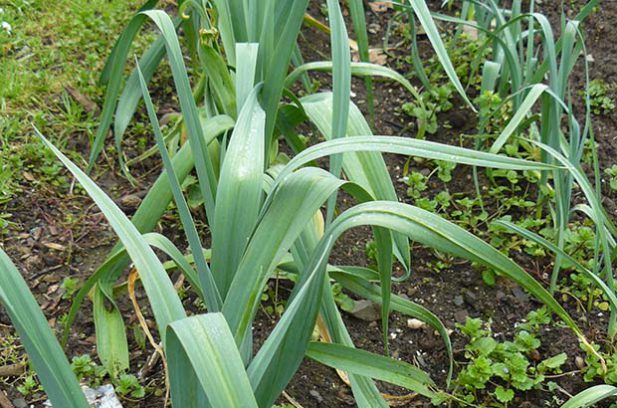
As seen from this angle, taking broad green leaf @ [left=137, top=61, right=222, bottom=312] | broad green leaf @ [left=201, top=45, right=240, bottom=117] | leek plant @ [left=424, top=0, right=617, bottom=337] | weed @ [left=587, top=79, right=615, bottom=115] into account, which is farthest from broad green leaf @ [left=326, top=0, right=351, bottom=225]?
weed @ [left=587, top=79, right=615, bottom=115]

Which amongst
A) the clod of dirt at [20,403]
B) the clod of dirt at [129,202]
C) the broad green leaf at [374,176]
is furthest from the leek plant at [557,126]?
the clod of dirt at [20,403]

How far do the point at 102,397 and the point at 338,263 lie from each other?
0.67 meters

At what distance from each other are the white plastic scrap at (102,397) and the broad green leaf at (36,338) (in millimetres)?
549

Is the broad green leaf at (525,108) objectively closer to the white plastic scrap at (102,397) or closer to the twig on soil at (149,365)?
the twig on soil at (149,365)

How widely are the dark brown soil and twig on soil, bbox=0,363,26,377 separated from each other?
0.10ft

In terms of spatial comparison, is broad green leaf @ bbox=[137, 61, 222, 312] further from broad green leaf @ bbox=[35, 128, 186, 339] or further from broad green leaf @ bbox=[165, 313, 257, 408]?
broad green leaf @ bbox=[165, 313, 257, 408]

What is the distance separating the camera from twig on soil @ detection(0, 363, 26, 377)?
1.61 meters

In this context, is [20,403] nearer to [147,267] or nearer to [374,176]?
[147,267]

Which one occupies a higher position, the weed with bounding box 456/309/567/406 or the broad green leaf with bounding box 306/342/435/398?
the broad green leaf with bounding box 306/342/435/398

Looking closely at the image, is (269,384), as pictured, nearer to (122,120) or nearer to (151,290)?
(151,290)

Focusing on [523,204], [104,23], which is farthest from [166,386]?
[104,23]

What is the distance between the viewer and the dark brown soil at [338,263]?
1692 mm

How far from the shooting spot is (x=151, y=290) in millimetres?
1038

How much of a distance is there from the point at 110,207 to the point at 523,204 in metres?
1.33
